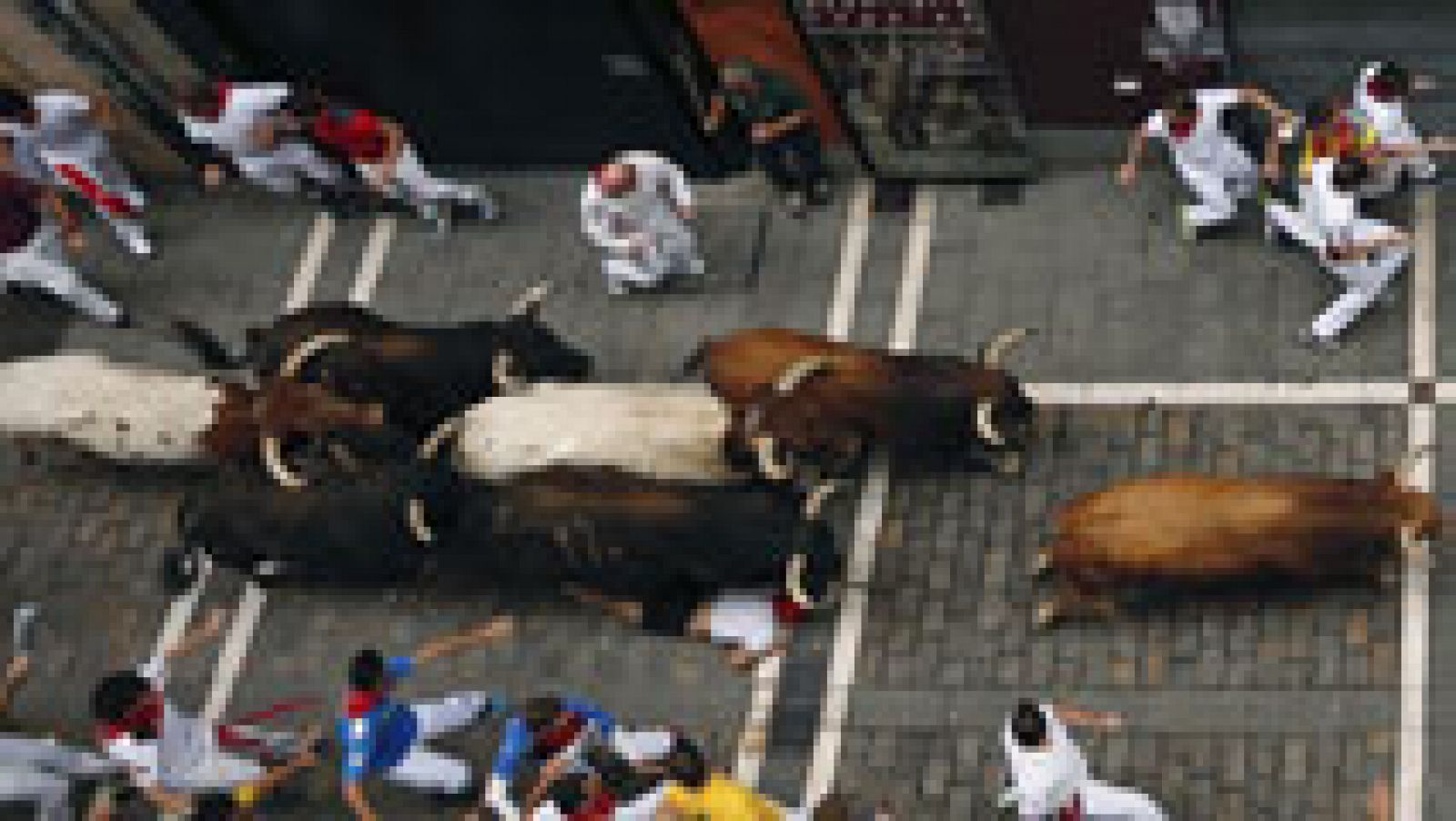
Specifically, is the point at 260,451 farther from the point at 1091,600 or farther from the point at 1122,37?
the point at 1122,37

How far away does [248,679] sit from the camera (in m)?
16.0

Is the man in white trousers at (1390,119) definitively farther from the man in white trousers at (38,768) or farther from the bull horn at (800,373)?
the man in white trousers at (38,768)

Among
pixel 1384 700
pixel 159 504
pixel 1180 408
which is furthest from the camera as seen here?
pixel 159 504

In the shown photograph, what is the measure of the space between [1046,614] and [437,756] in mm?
4300

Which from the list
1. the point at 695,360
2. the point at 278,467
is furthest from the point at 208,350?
the point at 695,360

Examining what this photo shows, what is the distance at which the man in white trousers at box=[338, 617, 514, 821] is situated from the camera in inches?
528

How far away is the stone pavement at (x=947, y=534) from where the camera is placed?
1388 centimetres

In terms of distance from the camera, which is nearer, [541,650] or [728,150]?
[541,650]

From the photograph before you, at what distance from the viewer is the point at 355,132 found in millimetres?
17656

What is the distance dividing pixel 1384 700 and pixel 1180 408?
2768 mm

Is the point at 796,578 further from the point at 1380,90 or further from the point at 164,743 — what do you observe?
the point at 1380,90

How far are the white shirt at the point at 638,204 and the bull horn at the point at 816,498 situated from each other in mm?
2737

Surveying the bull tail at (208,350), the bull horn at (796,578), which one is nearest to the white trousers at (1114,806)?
the bull horn at (796,578)

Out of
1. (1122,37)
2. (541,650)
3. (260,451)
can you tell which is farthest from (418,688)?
(1122,37)
